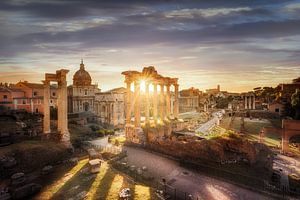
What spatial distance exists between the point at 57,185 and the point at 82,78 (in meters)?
40.2

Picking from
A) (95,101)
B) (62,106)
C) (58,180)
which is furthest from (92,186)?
(95,101)

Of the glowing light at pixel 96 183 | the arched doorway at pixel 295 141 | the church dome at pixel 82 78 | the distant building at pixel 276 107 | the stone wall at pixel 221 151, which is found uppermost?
the church dome at pixel 82 78

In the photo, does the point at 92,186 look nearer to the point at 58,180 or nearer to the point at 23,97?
the point at 58,180

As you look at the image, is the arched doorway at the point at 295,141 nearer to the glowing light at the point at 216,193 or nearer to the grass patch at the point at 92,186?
the glowing light at the point at 216,193

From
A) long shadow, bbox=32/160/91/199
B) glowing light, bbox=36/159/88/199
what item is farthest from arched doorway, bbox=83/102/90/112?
glowing light, bbox=36/159/88/199

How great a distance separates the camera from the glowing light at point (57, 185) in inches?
460

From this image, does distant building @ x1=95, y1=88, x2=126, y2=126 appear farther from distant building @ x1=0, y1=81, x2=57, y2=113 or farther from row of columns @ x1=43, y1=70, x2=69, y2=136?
row of columns @ x1=43, y1=70, x2=69, y2=136

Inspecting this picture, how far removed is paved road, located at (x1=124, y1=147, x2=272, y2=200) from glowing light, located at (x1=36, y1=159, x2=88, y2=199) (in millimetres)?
4634

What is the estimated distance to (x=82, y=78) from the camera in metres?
49.8

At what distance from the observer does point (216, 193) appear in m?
12.5

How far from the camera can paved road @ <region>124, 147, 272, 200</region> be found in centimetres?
1230

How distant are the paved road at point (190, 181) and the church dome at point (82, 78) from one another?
116 feet

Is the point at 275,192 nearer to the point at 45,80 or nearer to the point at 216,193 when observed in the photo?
the point at 216,193

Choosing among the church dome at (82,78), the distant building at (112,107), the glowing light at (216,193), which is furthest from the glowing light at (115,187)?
the church dome at (82,78)
